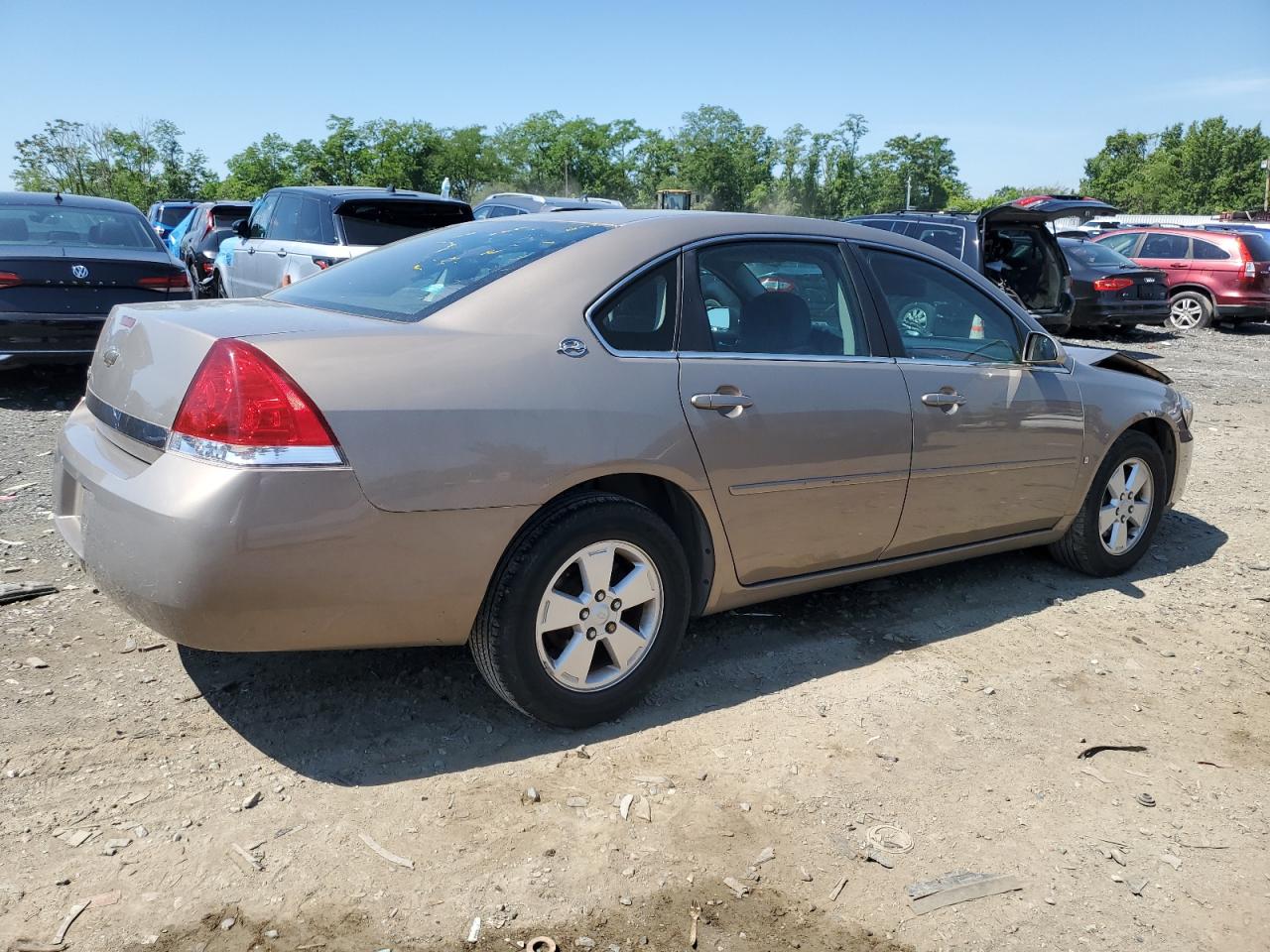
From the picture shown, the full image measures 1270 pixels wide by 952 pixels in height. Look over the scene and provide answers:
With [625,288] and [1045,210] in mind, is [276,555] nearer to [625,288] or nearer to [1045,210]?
[625,288]

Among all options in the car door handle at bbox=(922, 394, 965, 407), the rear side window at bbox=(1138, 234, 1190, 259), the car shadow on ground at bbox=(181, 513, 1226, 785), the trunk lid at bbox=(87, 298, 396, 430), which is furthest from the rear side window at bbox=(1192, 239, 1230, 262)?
the trunk lid at bbox=(87, 298, 396, 430)

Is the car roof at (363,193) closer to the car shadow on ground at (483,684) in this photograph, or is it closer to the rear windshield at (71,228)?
the rear windshield at (71,228)

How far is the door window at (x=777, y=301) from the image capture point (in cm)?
363

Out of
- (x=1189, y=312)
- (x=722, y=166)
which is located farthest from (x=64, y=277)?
(x=722, y=166)

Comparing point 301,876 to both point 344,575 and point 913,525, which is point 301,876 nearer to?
point 344,575

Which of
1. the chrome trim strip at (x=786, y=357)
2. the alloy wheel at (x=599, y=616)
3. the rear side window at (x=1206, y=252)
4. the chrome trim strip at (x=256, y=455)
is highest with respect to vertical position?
the rear side window at (x=1206, y=252)

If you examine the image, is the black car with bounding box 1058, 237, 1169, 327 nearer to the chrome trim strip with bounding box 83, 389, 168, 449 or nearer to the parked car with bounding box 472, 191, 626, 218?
the parked car with bounding box 472, 191, 626, 218

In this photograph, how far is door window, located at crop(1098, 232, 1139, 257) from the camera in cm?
1864

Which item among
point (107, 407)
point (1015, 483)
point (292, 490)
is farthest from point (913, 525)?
point (107, 407)

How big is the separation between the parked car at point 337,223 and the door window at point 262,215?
0.42m

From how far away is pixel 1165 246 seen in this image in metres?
18.1

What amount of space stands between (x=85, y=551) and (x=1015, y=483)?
3558 millimetres

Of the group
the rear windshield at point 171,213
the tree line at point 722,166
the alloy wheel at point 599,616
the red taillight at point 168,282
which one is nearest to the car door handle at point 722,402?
the alloy wheel at point 599,616

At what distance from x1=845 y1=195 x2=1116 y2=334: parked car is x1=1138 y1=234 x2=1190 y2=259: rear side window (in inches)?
286
